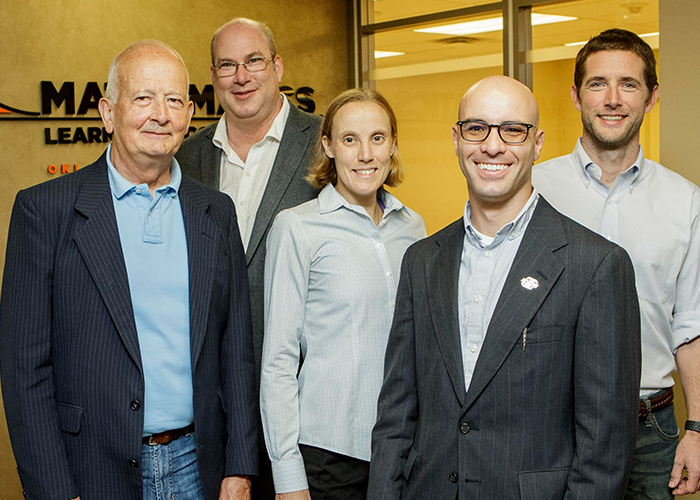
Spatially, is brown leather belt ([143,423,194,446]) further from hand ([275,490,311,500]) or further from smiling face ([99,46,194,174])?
smiling face ([99,46,194,174])

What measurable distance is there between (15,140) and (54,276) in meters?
3.10

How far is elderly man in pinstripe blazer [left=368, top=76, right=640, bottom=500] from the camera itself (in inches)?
69.7

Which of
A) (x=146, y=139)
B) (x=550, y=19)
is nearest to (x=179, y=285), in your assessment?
(x=146, y=139)

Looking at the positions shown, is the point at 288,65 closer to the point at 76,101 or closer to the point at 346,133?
the point at 76,101

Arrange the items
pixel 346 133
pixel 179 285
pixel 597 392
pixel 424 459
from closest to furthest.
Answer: pixel 597 392 → pixel 424 459 → pixel 179 285 → pixel 346 133

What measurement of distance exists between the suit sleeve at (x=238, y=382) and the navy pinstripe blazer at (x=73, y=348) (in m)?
0.14

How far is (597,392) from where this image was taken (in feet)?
5.76

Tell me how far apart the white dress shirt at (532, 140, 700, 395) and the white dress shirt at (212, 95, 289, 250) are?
1201 mm

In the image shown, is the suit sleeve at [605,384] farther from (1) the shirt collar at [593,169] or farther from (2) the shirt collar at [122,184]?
(2) the shirt collar at [122,184]

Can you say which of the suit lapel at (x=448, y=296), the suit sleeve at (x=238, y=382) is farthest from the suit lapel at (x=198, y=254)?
the suit lapel at (x=448, y=296)

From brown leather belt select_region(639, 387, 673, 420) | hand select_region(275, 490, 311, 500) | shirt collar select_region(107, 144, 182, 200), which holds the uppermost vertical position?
shirt collar select_region(107, 144, 182, 200)

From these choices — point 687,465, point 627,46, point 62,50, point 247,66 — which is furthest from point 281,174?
point 62,50

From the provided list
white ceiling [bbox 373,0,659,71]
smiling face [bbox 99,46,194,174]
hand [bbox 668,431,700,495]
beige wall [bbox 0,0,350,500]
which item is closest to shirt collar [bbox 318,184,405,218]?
smiling face [bbox 99,46,194,174]

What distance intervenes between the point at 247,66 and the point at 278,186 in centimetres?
56
